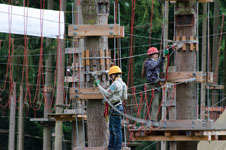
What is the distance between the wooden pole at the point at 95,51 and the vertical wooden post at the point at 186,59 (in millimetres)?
2501

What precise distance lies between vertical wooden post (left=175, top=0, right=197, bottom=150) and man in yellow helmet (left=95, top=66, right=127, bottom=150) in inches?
105

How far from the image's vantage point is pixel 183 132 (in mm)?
11609

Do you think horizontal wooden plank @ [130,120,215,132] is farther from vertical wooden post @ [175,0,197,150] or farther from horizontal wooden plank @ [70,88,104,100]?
horizontal wooden plank @ [70,88,104,100]

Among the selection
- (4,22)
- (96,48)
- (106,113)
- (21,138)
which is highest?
(4,22)

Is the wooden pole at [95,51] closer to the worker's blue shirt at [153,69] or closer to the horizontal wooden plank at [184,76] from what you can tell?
the worker's blue shirt at [153,69]

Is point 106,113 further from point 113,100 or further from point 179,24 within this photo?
point 179,24

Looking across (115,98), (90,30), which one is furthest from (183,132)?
(90,30)

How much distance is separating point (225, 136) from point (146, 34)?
18848 millimetres

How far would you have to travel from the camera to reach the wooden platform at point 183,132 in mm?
11188

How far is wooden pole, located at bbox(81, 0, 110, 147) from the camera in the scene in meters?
9.82

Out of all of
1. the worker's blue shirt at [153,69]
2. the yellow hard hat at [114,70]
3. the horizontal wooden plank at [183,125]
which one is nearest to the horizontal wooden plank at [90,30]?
the yellow hard hat at [114,70]

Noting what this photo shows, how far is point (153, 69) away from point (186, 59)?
1.04 m

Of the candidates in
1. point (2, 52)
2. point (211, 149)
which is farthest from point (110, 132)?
point (2, 52)

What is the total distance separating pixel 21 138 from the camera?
1120 inches
